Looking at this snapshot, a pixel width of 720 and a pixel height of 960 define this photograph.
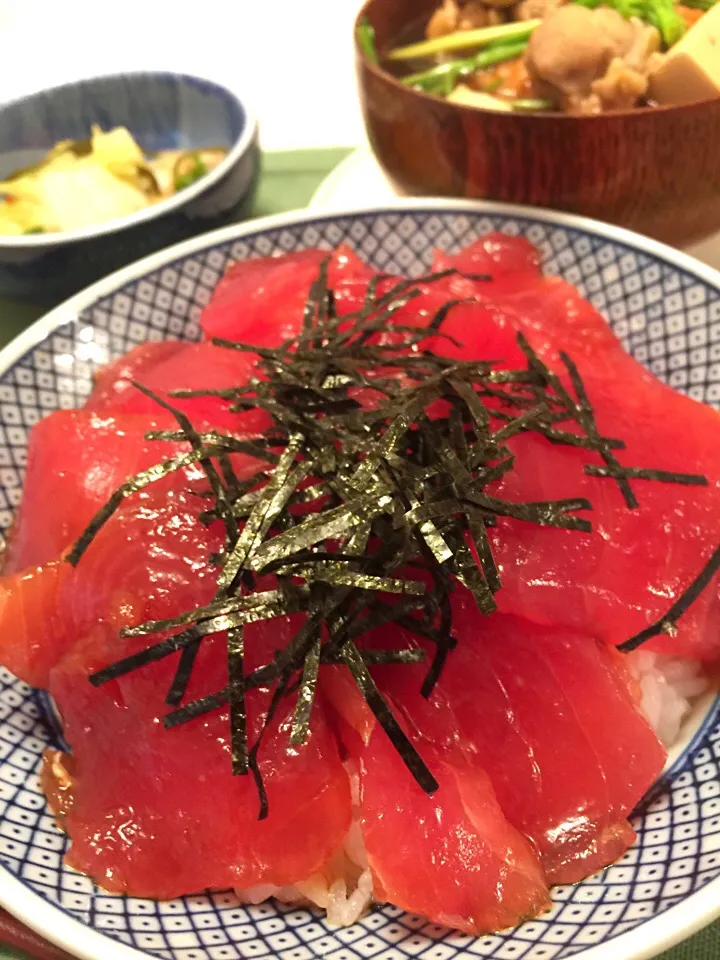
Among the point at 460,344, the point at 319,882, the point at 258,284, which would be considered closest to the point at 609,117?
the point at 460,344

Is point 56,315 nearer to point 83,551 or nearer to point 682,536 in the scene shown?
point 83,551

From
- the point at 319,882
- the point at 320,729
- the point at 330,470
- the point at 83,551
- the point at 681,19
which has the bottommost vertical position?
the point at 319,882

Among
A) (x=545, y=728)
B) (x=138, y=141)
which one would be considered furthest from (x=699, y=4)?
(x=545, y=728)

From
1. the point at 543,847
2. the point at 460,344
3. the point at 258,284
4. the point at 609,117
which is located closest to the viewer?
the point at 543,847

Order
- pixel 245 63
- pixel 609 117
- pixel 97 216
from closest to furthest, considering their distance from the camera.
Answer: pixel 609 117, pixel 97 216, pixel 245 63

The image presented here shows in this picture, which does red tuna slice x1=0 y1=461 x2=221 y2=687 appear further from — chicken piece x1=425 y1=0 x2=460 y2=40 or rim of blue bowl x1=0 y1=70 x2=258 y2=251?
chicken piece x1=425 y1=0 x2=460 y2=40

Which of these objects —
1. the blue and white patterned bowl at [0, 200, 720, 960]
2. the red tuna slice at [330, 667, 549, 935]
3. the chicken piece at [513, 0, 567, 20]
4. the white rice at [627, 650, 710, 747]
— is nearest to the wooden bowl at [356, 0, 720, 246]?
the blue and white patterned bowl at [0, 200, 720, 960]

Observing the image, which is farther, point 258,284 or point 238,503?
point 258,284

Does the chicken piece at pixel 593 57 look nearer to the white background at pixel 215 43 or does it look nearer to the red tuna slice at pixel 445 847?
the white background at pixel 215 43
